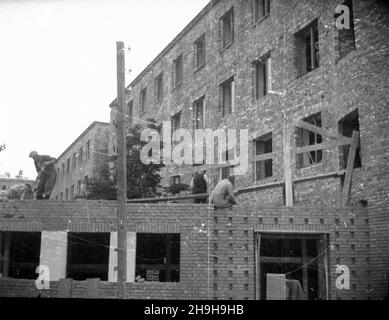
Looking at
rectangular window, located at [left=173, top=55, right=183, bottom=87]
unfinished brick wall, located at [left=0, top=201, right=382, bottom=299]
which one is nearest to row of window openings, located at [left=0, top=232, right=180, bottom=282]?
unfinished brick wall, located at [left=0, top=201, right=382, bottom=299]

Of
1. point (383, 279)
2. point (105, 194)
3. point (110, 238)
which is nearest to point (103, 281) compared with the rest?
point (110, 238)

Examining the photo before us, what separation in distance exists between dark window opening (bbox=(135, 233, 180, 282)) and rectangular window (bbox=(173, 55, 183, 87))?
28.5ft

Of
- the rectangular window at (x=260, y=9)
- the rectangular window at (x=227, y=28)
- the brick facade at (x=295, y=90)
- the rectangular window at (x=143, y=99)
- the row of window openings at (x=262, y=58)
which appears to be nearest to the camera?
the brick facade at (x=295, y=90)

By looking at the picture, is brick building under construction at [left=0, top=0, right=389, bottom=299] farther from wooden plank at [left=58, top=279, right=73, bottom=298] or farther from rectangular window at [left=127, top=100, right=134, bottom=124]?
rectangular window at [left=127, top=100, right=134, bottom=124]

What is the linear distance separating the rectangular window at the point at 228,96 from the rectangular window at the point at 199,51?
1.39 m

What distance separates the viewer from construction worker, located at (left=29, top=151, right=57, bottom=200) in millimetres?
9297

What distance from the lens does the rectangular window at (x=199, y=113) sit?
15062 millimetres

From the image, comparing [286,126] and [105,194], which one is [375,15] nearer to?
[286,126]

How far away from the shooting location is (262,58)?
12.7 meters

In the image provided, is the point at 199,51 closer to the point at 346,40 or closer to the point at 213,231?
the point at 346,40

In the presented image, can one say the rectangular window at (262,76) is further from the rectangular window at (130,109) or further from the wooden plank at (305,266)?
the rectangular window at (130,109)

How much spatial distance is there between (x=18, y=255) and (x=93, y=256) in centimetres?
128

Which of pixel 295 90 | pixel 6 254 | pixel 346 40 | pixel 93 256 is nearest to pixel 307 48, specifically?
pixel 295 90

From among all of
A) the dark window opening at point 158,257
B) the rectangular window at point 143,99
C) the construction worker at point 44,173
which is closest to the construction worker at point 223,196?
the dark window opening at point 158,257
